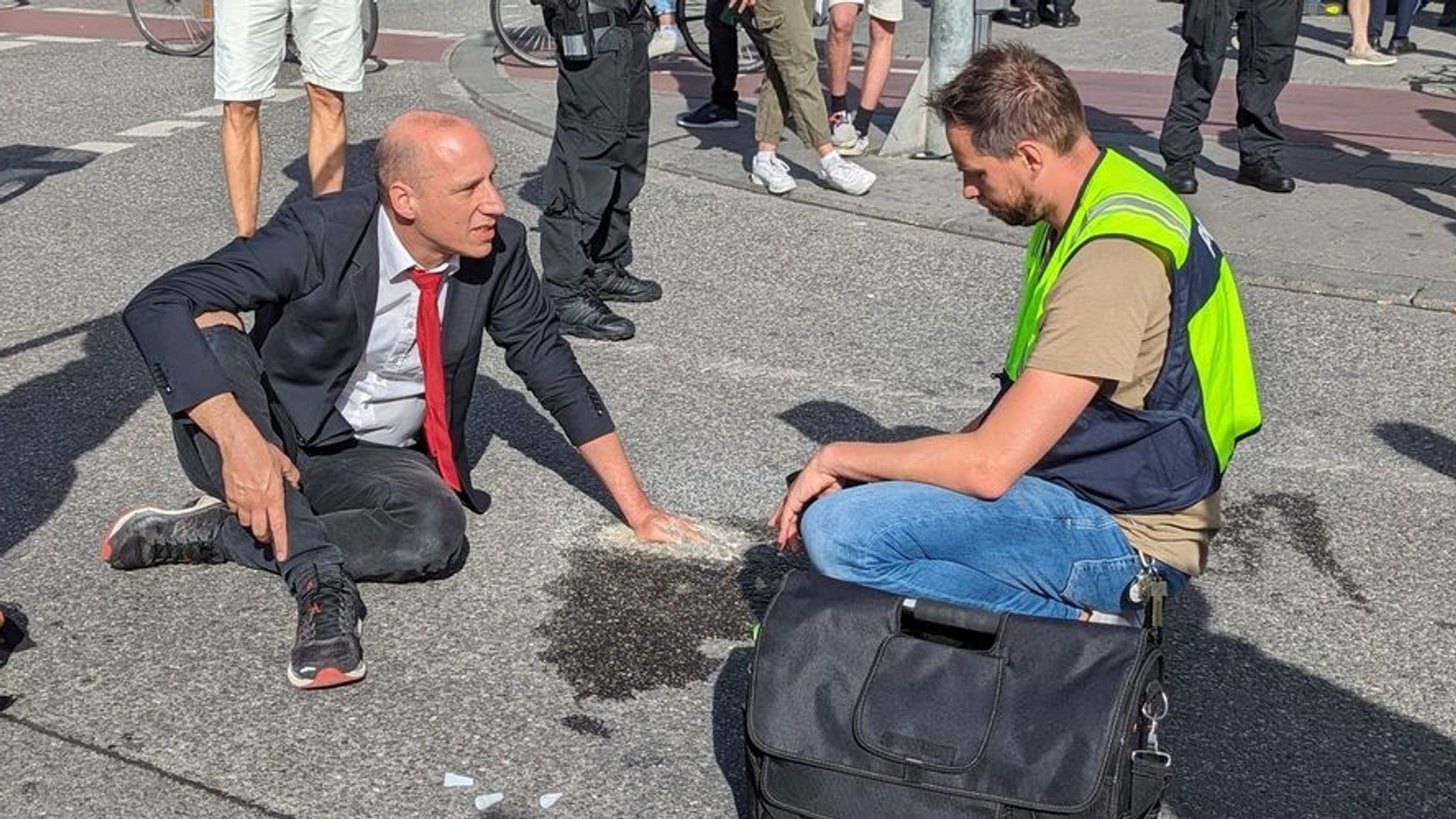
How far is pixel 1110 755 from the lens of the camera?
272 cm

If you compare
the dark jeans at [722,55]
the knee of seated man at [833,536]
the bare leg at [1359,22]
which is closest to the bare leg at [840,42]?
the dark jeans at [722,55]

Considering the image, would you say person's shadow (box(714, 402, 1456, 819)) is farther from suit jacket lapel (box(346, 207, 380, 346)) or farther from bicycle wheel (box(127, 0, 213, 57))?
bicycle wheel (box(127, 0, 213, 57))

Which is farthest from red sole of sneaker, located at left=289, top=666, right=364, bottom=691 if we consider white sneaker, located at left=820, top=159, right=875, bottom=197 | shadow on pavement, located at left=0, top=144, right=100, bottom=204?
shadow on pavement, located at left=0, top=144, right=100, bottom=204

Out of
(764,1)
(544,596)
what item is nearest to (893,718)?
(544,596)

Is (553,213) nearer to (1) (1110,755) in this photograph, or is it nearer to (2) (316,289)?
(2) (316,289)

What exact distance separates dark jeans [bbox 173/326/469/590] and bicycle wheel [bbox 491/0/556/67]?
8.06 metres

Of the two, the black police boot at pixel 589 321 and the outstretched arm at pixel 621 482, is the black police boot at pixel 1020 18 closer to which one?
the black police boot at pixel 589 321

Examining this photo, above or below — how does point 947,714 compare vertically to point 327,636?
above

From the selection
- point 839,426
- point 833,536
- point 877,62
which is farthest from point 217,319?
point 877,62

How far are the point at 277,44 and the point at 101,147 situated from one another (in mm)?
3122

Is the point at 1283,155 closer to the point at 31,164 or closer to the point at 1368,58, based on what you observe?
the point at 1368,58

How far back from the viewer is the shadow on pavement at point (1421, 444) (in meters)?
5.12

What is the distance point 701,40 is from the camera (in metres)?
12.8

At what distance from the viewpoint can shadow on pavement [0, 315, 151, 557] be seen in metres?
4.91
